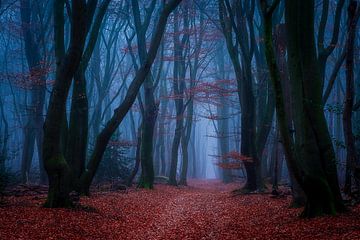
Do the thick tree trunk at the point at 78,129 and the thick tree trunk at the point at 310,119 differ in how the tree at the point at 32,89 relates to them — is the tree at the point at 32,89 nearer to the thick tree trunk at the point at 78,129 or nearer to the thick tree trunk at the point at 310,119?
the thick tree trunk at the point at 78,129

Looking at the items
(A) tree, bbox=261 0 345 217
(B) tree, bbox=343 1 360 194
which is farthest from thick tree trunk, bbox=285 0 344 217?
(B) tree, bbox=343 1 360 194

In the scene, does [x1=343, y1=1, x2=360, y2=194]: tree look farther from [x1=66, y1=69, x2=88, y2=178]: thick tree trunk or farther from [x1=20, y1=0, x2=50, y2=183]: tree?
[x1=20, y1=0, x2=50, y2=183]: tree

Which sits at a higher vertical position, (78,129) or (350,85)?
(350,85)

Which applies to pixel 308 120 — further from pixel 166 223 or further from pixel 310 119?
pixel 166 223

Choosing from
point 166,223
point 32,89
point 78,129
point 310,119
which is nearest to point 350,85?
point 310,119

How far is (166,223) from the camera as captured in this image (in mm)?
9000

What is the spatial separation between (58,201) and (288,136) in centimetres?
594

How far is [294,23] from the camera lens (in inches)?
325

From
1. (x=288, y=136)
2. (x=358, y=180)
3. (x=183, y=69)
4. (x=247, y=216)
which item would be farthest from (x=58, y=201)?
(x=183, y=69)

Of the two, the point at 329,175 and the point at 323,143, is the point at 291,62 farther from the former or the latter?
the point at 329,175

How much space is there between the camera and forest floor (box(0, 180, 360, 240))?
21.3ft

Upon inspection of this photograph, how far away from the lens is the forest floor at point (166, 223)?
6.48 meters

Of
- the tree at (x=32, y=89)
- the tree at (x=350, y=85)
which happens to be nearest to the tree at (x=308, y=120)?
the tree at (x=350, y=85)

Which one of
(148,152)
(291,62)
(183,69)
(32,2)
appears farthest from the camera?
(183,69)
